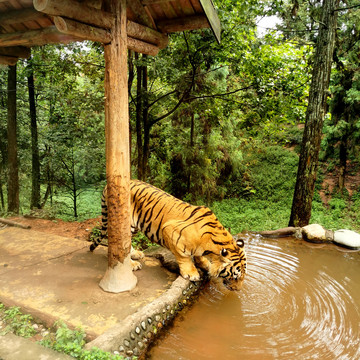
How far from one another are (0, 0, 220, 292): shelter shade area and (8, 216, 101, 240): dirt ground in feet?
11.0

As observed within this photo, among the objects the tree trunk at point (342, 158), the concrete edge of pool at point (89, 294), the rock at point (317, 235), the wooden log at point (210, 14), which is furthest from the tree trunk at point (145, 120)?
the tree trunk at point (342, 158)

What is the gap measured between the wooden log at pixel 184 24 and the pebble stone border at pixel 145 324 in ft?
12.4

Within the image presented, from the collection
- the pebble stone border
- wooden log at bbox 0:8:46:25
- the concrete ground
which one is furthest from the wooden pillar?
wooden log at bbox 0:8:46:25

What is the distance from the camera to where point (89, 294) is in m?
3.91

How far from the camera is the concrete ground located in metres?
3.42

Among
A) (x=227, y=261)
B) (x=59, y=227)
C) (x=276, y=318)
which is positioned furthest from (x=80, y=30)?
(x=59, y=227)

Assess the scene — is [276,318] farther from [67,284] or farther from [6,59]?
[6,59]

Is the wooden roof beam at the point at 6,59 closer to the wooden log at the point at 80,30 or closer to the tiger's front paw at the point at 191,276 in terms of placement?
the wooden log at the point at 80,30

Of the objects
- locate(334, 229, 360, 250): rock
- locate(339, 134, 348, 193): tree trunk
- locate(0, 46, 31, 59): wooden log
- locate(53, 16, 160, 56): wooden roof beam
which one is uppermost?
locate(0, 46, 31, 59): wooden log

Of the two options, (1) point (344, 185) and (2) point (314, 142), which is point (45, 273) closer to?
(2) point (314, 142)

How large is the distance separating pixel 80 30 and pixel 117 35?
1.53ft

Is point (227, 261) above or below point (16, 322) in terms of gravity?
above

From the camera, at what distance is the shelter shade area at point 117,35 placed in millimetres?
3588

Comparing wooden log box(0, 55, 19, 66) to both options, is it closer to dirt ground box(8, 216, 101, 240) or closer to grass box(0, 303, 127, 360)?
dirt ground box(8, 216, 101, 240)
